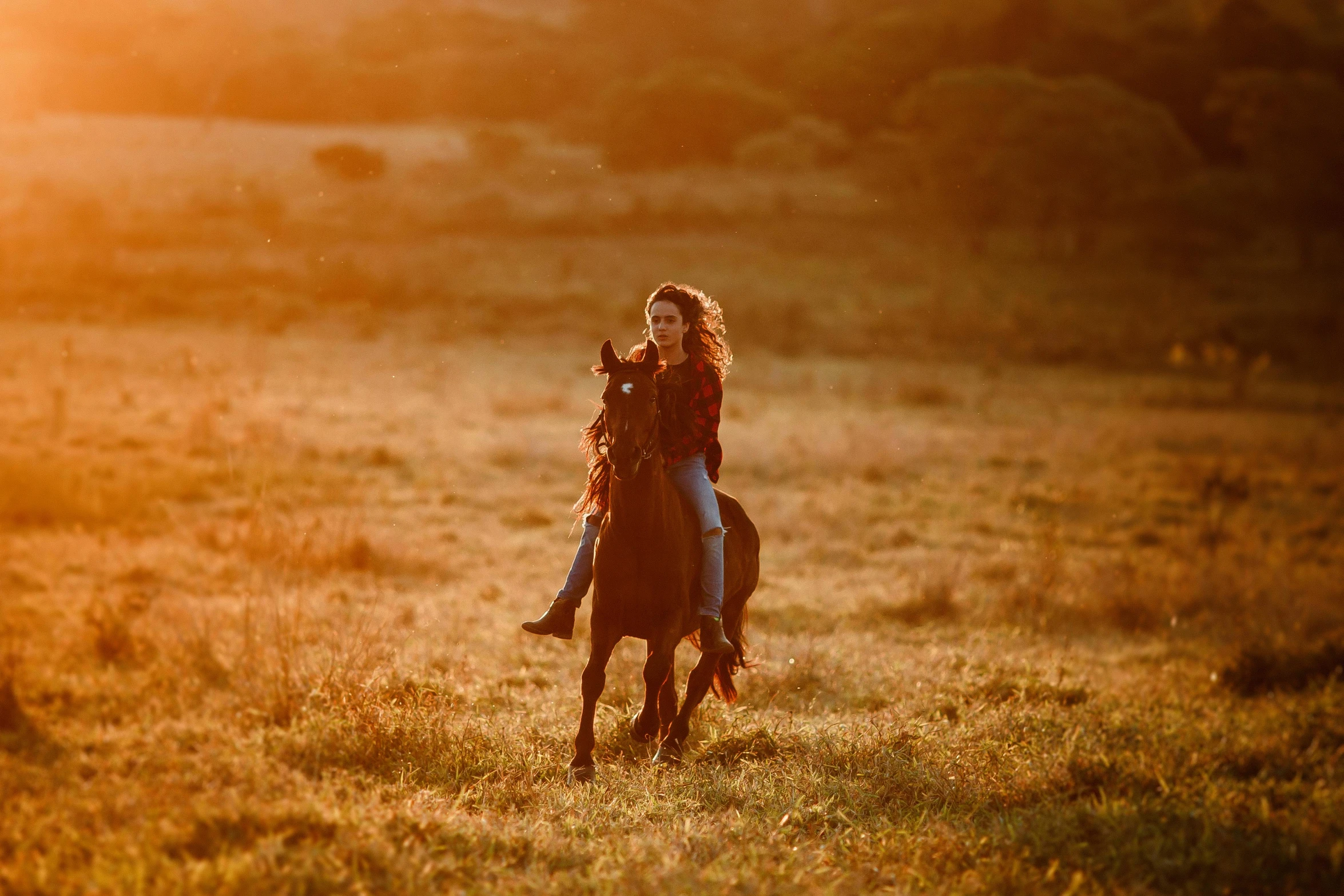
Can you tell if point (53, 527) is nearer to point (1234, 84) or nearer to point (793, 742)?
point (793, 742)

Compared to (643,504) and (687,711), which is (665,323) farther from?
(687,711)

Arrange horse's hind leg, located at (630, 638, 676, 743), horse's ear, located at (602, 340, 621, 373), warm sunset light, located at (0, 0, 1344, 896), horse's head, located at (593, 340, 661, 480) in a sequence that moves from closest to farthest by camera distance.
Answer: warm sunset light, located at (0, 0, 1344, 896) < horse's head, located at (593, 340, 661, 480) < horse's ear, located at (602, 340, 621, 373) < horse's hind leg, located at (630, 638, 676, 743)

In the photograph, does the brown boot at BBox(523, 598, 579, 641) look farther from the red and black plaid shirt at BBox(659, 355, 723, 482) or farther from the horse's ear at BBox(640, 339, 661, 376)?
the horse's ear at BBox(640, 339, 661, 376)

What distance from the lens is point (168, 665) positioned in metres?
8.32

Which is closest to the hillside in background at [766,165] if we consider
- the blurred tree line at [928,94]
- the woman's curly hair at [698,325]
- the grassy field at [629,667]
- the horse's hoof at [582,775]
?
the blurred tree line at [928,94]

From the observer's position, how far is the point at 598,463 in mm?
6543

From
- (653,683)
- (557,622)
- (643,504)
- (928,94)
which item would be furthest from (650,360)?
(928,94)

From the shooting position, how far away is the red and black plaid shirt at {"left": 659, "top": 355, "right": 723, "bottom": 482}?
21.1ft

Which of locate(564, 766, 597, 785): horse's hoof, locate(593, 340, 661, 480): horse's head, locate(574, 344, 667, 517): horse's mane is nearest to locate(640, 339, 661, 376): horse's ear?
locate(593, 340, 661, 480): horse's head

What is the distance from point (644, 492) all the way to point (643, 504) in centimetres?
7

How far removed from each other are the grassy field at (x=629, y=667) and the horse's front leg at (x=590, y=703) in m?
0.14

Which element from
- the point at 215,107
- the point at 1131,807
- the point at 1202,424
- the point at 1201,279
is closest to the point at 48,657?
the point at 1131,807

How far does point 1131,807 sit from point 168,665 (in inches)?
257

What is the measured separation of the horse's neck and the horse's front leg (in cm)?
58
